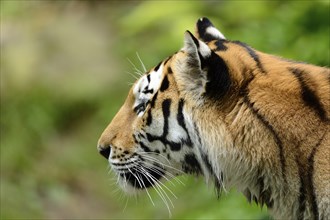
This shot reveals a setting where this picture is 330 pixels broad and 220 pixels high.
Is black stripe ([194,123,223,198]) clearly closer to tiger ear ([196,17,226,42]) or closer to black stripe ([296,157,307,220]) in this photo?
black stripe ([296,157,307,220])

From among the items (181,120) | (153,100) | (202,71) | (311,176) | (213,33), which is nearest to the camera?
(311,176)

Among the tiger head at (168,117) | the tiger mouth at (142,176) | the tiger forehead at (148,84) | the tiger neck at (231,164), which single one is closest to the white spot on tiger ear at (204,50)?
the tiger head at (168,117)

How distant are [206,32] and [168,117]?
49 cm

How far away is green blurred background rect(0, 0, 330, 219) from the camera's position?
16.9 feet

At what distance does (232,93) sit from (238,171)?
0.30 meters

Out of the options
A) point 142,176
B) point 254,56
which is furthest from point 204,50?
point 142,176

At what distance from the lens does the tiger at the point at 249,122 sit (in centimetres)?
290

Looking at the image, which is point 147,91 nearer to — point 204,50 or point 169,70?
point 169,70

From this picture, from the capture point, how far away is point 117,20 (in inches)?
370

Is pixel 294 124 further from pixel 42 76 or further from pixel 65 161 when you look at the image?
pixel 42 76

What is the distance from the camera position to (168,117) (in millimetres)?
3188

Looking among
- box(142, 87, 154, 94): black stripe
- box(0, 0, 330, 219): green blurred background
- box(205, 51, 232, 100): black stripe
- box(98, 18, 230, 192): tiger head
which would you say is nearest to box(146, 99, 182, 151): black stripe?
box(98, 18, 230, 192): tiger head

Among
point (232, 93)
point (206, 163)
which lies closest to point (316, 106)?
point (232, 93)

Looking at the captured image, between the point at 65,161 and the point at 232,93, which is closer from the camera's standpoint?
the point at 232,93
